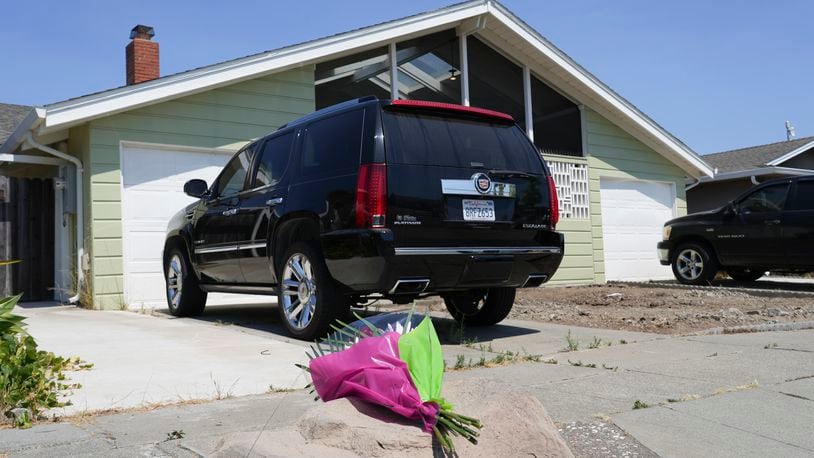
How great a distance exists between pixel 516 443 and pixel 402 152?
342 cm

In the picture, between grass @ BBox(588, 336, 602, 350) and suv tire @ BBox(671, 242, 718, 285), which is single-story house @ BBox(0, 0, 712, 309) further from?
grass @ BBox(588, 336, 602, 350)

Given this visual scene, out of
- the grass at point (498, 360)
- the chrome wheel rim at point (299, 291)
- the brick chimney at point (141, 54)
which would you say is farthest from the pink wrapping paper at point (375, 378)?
the brick chimney at point (141, 54)

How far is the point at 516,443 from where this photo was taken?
2.30 meters

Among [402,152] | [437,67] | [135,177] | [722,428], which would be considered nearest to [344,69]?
[437,67]

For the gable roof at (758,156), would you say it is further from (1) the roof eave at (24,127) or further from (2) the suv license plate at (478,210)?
(1) the roof eave at (24,127)

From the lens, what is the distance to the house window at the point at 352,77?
38.9 feet

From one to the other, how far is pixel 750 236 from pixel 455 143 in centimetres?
775

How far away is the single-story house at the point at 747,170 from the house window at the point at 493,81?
7.93 meters

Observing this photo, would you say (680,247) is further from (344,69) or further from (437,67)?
(344,69)

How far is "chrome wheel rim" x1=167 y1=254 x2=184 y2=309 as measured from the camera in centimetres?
817

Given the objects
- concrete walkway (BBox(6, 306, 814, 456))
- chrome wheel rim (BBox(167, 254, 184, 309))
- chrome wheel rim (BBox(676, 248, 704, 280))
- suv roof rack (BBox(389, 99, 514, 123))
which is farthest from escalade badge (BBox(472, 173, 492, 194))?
chrome wheel rim (BBox(676, 248, 704, 280))

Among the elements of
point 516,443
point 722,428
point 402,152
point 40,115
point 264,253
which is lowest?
point 722,428

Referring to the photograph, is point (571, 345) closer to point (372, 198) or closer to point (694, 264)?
point (372, 198)

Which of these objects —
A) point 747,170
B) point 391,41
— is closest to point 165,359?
point 391,41
